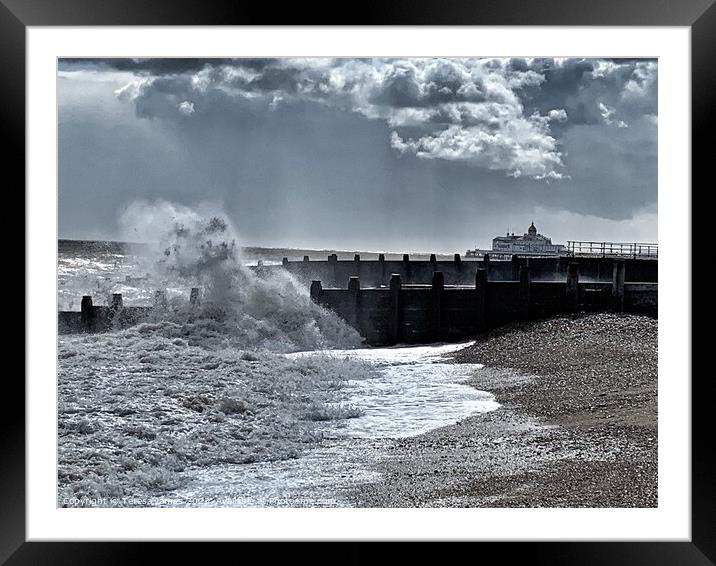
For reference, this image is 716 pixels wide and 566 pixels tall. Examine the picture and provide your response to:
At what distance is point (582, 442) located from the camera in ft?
16.3

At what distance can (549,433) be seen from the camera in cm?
525

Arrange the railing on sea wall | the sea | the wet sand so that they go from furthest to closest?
the railing on sea wall, the sea, the wet sand

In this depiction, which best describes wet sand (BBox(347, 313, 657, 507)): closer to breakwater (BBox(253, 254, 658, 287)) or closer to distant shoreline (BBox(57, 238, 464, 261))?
Result: breakwater (BBox(253, 254, 658, 287))

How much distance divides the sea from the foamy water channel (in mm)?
11

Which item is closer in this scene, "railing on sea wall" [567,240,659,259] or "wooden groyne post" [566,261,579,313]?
"railing on sea wall" [567,240,659,259]

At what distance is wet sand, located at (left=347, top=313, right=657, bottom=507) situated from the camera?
4.53 meters

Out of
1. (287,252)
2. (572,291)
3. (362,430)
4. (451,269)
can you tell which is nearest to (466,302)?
(451,269)

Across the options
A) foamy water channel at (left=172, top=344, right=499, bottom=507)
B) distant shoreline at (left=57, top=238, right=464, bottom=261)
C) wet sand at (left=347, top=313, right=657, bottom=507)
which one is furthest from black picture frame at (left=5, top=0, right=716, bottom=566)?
distant shoreline at (left=57, top=238, right=464, bottom=261)

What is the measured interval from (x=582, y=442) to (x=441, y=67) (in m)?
3.01
